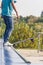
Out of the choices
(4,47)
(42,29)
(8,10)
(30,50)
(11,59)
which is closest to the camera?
(11,59)

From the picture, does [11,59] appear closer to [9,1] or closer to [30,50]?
[9,1]

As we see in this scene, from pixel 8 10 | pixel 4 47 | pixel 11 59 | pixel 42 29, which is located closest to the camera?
pixel 11 59

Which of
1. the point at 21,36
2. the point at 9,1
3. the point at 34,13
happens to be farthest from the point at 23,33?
the point at 9,1

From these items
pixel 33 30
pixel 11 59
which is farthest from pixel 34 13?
pixel 11 59

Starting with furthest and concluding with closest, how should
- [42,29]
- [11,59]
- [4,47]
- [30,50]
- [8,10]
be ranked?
1. [30,50]
2. [42,29]
3. [4,47]
4. [8,10]
5. [11,59]

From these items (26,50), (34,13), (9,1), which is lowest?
(26,50)

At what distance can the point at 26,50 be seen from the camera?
3.85 meters

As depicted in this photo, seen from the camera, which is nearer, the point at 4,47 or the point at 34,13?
the point at 4,47

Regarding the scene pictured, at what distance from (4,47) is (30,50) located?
5.42ft

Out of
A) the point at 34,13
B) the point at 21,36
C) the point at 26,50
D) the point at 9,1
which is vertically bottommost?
the point at 26,50

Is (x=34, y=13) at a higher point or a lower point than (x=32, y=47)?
higher

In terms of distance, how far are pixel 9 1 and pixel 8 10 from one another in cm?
7

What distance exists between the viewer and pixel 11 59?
189 centimetres

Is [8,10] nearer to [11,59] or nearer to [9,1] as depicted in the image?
[9,1]
